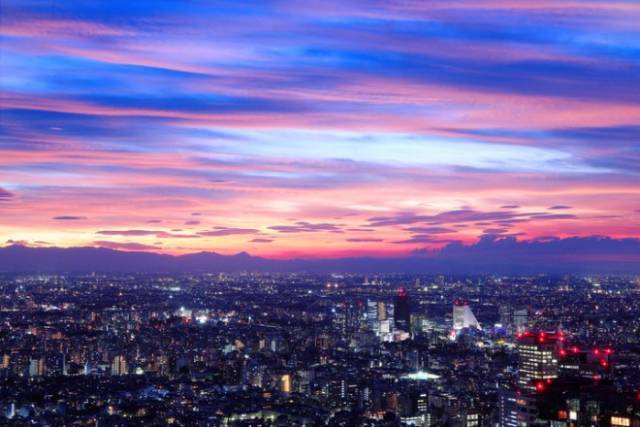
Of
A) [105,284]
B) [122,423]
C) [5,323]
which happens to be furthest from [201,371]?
[105,284]

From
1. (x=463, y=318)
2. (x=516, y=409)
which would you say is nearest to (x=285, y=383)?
(x=516, y=409)

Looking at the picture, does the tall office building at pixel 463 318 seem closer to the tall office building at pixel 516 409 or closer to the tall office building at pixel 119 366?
the tall office building at pixel 119 366

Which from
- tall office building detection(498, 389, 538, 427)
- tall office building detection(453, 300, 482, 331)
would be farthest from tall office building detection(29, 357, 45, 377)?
tall office building detection(453, 300, 482, 331)

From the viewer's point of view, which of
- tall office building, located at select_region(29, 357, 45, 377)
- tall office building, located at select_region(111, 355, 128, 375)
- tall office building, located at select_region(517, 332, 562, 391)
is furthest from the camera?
tall office building, located at select_region(111, 355, 128, 375)

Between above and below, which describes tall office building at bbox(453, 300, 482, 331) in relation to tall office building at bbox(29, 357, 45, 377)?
above

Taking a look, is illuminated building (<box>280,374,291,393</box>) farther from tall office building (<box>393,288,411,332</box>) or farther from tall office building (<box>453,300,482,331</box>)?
tall office building (<box>393,288,411,332</box>)

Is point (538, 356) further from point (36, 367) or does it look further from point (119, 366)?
point (36, 367)

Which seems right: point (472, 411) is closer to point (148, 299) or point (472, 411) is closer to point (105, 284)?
point (148, 299)
